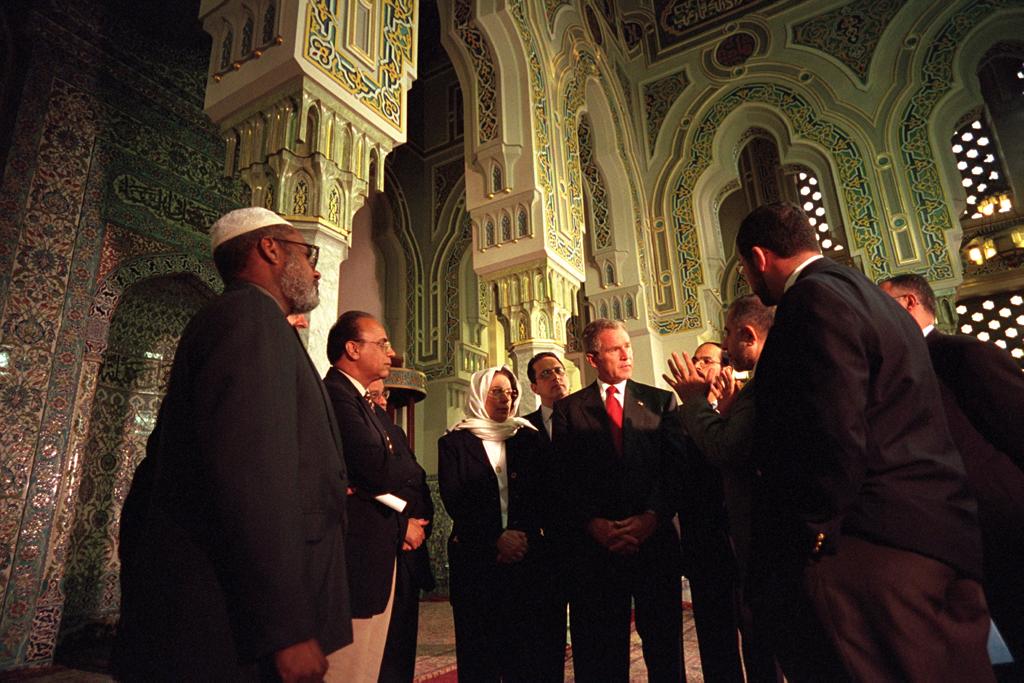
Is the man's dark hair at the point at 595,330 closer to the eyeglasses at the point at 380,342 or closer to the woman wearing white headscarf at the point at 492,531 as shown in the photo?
the woman wearing white headscarf at the point at 492,531

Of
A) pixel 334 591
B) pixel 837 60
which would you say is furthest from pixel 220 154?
pixel 837 60

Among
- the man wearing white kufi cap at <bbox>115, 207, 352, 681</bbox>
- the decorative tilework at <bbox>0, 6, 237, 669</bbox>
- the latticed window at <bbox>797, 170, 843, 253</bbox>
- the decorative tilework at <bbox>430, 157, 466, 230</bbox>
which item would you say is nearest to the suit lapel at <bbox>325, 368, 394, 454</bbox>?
the man wearing white kufi cap at <bbox>115, 207, 352, 681</bbox>

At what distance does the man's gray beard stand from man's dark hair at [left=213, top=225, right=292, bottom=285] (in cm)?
7

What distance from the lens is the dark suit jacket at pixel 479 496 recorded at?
218 centimetres

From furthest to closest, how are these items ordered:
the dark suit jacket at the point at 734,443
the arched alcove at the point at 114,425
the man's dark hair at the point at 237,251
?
the arched alcove at the point at 114,425
the dark suit jacket at the point at 734,443
the man's dark hair at the point at 237,251

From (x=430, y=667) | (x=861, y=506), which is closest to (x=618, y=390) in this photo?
(x=861, y=506)

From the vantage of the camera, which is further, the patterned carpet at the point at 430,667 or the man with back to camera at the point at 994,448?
the patterned carpet at the point at 430,667

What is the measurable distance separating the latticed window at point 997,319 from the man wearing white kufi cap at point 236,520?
11676mm

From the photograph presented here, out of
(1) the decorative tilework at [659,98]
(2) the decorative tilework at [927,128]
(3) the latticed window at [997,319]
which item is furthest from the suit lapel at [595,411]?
(3) the latticed window at [997,319]

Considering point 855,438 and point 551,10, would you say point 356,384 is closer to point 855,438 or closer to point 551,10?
point 855,438

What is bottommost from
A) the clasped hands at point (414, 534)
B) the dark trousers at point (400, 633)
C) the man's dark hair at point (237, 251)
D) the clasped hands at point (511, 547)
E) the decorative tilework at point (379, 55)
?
the dark trousers at point (400, 633)

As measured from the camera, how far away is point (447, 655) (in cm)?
342

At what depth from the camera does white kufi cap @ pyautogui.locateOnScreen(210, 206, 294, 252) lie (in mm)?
1246

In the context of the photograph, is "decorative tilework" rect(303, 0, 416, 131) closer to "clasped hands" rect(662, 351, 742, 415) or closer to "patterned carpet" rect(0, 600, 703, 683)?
"clasped hands" rect(662, 351, 742, 415)
